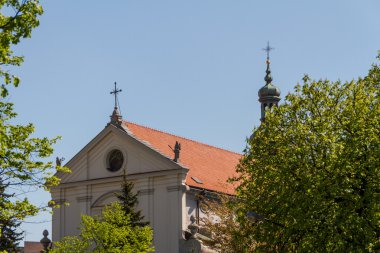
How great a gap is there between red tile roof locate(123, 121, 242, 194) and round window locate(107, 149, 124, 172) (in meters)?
1.70

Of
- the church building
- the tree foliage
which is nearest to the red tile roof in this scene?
the church building

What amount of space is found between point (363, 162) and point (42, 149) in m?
10.7

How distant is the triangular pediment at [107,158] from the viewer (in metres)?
49.9

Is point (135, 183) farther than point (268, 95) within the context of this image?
No

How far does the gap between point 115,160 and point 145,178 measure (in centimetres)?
304

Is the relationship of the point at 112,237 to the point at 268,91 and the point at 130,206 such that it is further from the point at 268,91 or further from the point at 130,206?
the point at 268,91

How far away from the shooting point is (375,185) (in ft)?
79.7

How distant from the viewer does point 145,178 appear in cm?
5006

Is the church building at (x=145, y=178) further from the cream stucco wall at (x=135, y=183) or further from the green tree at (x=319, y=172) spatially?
the green tree at (x=319, y=172)

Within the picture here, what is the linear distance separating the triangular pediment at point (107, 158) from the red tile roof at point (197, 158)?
0.80 meters

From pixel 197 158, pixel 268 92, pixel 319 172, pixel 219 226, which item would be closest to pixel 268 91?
pixel 268 92

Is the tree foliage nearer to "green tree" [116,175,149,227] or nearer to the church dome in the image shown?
"green tree" [116,175,149,227]

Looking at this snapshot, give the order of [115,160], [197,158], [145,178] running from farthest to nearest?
[197,158] → [115,160] → [145,178]

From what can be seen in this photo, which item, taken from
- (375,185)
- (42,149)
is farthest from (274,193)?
(42,149)
